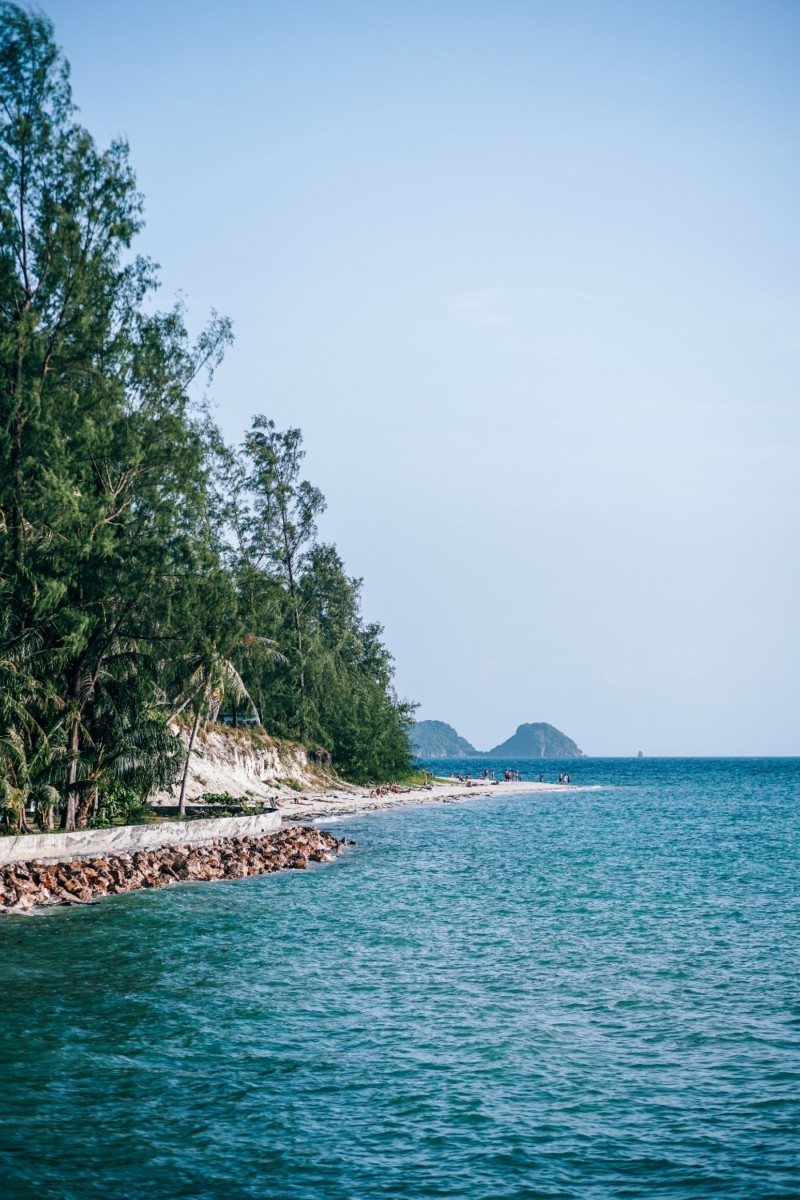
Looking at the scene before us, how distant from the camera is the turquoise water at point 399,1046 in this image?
481 inches

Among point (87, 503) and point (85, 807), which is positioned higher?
point (87, 503)

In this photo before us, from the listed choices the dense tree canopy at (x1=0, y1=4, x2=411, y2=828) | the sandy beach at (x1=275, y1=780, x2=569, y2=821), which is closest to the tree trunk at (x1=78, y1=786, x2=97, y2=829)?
the dense tree canopy at (x1=0, y1=4, x2=411, y2=828)

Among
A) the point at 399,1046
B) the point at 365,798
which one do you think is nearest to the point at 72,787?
the point at 399,1046

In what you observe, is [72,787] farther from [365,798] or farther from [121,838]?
[365,798]

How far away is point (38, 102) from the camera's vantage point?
114 feet

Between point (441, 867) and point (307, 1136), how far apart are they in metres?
28.9

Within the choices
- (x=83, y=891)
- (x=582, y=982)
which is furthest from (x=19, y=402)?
(x=582, y=982)

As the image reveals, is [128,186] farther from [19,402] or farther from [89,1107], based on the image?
[89,1107]

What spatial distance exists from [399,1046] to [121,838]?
2165 centimetres

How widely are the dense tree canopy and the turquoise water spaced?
279 inches

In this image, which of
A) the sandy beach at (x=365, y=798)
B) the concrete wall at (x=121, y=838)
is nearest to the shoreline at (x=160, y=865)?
the concrete wall at (x=121, y=838)

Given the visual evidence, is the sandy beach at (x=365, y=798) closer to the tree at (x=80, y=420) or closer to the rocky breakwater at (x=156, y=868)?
the rocky breakwater at (x=156, y=868)

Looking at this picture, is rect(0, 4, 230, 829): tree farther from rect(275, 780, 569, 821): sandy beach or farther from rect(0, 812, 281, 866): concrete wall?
rect(275, 780, 569, 821): sandy beach

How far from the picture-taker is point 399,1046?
1711cm
